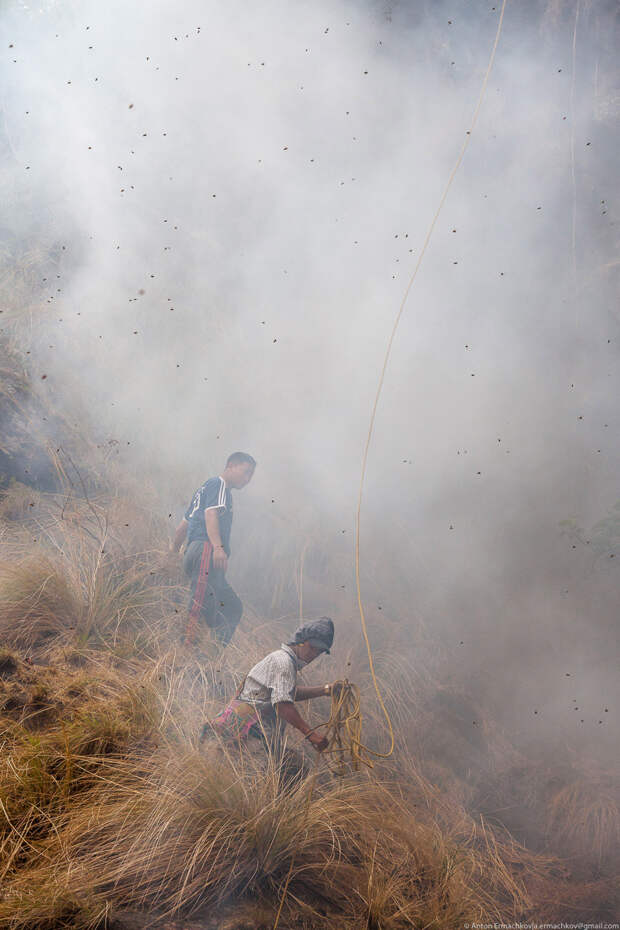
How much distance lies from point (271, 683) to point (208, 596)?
35.4 inches

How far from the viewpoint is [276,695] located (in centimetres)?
196

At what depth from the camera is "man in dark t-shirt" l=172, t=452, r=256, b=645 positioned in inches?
109

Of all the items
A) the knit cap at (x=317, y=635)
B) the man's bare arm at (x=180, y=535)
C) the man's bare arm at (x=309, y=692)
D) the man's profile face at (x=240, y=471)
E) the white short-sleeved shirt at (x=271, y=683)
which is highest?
the man's profile face at (x=240, y=471)

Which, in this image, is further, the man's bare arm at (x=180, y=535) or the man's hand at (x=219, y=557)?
the man's bare arm at (x=180, y=535)

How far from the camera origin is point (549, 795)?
3.04 m

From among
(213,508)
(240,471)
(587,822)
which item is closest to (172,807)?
(213,508)

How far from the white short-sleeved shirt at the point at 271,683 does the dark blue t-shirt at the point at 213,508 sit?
89cm

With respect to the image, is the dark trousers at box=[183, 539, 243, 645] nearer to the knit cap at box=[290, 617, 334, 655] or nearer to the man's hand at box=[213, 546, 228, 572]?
the man's hand at box=[213, 546, 228, 572]

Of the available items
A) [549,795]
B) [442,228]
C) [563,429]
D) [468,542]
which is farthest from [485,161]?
[549,795]

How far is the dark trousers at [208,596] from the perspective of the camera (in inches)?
109

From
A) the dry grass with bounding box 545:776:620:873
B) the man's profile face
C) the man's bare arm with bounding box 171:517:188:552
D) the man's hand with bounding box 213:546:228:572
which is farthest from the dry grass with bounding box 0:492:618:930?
the man's profile face

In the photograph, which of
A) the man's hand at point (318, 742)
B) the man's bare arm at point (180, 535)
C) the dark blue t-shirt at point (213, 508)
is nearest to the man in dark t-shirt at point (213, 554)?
the dark blue t-shirt at point (213, 508)

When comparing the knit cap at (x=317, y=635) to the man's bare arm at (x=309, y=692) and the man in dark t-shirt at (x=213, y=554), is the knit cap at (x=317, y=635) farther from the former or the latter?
the man in dark t-shirt at (x=213, y=554)

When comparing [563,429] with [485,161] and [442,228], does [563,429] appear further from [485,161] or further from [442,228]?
[485,161]
